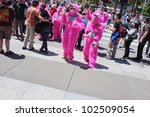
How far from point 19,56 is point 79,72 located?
198 cm

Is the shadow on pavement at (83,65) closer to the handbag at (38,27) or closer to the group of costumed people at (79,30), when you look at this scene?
the group of costumed people at (79,30)

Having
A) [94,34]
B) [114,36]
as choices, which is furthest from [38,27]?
[114,36]

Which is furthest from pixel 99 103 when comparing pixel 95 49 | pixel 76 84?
pixel 95 49

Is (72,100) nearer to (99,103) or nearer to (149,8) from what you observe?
(99,103)

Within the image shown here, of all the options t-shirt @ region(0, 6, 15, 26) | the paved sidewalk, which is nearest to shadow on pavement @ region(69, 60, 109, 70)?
the paved sidewalk

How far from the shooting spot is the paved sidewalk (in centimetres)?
641

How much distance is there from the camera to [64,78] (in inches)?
298

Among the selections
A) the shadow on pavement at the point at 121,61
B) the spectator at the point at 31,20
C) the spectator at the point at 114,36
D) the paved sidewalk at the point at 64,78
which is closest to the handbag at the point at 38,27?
the spectator at the point at 31,20

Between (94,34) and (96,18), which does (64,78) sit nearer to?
(94,34)

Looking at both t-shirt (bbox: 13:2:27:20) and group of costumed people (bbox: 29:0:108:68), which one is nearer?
group of costumed people (bbox: 29:0:108:68)

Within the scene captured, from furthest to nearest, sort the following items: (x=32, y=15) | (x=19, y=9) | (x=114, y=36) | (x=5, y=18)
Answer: (x=19, y=9) → (x=114, y=36) → (x=32, y=15) → (x=5, y=18)

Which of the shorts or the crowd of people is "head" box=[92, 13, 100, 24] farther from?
the shorts

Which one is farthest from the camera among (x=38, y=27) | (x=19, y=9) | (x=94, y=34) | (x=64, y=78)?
(x=19, y=9)

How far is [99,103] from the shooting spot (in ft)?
20.2
